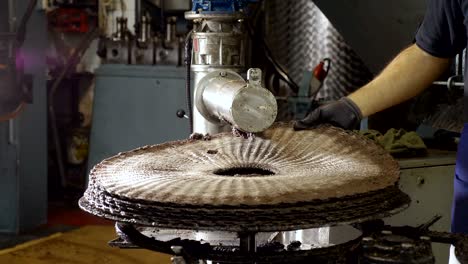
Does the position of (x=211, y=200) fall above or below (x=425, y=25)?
below

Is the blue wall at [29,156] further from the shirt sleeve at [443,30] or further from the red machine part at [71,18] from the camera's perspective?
the shirt sleeve at [443,30]

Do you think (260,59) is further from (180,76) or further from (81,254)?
(81,254)

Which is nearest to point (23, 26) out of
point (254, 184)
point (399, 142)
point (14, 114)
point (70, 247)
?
point (14, 114)

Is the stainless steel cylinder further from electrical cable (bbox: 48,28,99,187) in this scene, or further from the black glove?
electrical cable (bbox: 48,28,99,187)

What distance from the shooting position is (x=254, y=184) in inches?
40.8

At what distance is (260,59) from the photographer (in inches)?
143

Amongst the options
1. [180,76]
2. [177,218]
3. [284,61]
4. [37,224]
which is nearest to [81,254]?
[37,224]

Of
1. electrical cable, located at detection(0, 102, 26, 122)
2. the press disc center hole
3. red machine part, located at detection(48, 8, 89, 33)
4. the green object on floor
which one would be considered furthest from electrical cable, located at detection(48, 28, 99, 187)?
the press disc center hole

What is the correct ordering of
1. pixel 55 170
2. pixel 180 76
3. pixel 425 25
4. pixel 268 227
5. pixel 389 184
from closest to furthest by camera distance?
pixel 268 227 → pixel 389 184 → pixel 425 25 → pixel 180 76 → pixel 55 170

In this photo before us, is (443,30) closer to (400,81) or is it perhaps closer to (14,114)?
(400,81)

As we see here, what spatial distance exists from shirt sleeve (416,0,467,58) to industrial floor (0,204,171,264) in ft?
5.71

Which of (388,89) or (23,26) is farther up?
(23,26)

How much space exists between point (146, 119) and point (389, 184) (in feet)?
8.83

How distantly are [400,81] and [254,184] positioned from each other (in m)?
0.70
